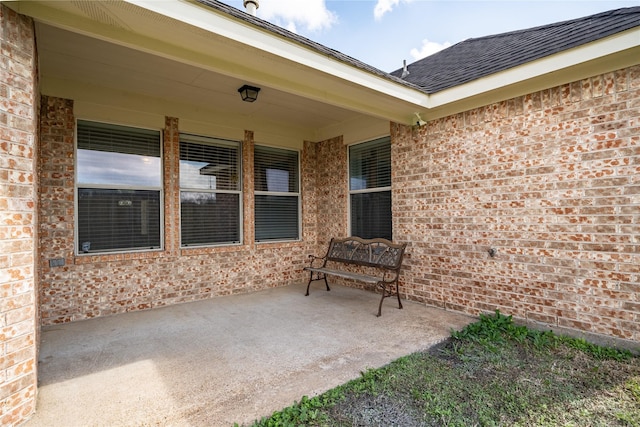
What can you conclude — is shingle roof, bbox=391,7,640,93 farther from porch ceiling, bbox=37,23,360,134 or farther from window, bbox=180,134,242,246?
window, bbox=180,134,242,246

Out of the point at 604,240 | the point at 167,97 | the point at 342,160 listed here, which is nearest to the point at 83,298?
the point at 167,97

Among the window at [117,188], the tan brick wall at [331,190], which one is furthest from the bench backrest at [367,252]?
the window at [117,188]

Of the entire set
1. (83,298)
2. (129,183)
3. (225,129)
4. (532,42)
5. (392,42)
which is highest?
(392,42)

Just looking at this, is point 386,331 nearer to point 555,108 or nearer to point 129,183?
point 555,108

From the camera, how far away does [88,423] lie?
2000 millimetres

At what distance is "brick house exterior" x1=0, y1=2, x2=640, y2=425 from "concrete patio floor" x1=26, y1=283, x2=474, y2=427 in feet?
1.36

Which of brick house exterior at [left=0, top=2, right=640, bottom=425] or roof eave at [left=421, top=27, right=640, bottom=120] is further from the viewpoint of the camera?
roof eave at [left=421, top=27, right=640, bottom=120]

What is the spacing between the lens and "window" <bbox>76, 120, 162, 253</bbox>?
4.17m

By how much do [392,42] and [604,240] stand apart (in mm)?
4755

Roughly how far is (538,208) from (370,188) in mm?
2622

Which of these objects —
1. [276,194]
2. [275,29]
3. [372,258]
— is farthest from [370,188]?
[275,29]

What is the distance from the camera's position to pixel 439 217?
4.35 meters

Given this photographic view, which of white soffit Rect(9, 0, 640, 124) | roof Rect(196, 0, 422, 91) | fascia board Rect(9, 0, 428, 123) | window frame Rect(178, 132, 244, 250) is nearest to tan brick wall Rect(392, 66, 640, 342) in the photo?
white soffit Rect(9, 0, 640, 124)

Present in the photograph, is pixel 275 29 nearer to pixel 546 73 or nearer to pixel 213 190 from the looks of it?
pixel 546 73
